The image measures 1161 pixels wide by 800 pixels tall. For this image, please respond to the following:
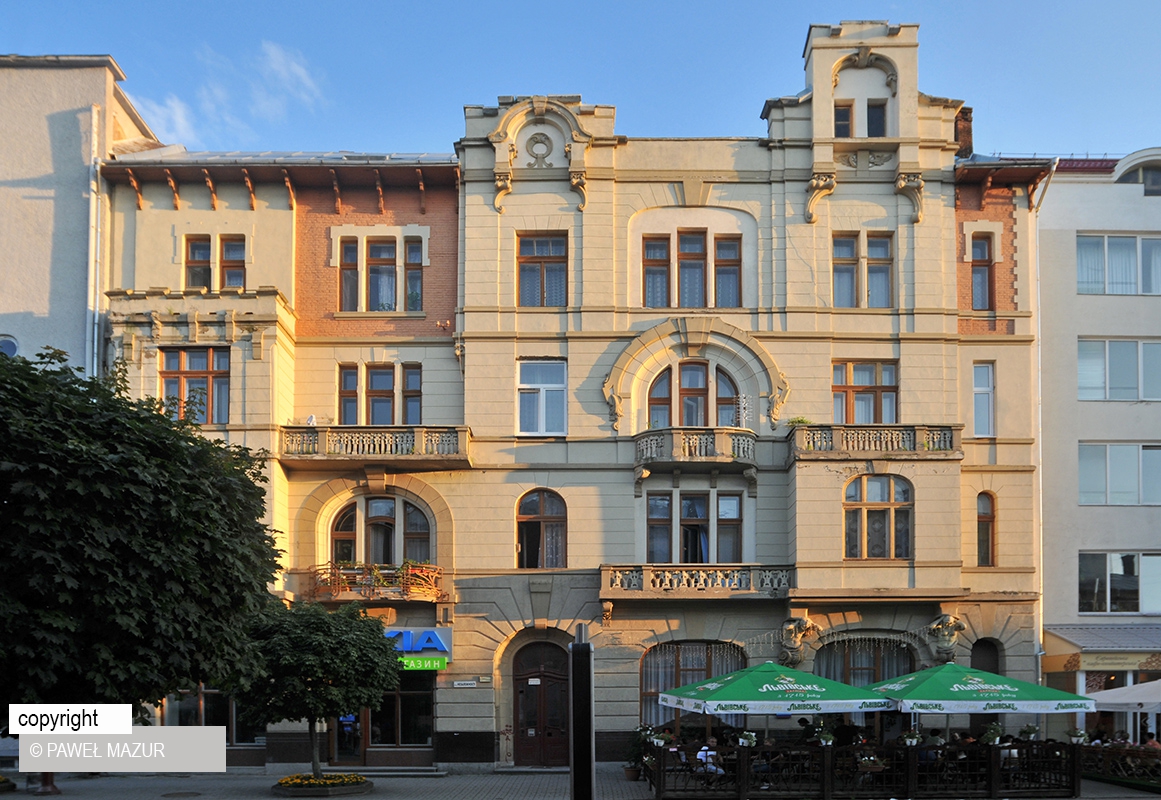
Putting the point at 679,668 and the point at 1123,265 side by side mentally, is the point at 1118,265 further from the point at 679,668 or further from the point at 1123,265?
the point at 679,668

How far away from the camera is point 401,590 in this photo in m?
33.8

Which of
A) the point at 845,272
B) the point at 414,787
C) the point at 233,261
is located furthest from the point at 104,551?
the point at 845,272

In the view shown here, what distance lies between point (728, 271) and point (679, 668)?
36.9 feet

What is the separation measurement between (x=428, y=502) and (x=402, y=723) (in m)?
6.03

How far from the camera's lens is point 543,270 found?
36.3 meters

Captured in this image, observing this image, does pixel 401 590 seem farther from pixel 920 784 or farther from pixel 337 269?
pixel 920 784

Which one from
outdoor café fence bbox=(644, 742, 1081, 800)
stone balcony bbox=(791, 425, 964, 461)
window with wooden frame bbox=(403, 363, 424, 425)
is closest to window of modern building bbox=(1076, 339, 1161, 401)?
stone balcony bbox=(791, 425, 964, 461)

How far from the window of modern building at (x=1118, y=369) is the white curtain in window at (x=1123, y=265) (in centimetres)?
156

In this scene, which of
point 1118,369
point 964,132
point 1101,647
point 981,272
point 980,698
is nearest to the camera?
point 980,698

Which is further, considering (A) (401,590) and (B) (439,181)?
(B) (439,181)

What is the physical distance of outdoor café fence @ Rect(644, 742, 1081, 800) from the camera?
27.5 meters

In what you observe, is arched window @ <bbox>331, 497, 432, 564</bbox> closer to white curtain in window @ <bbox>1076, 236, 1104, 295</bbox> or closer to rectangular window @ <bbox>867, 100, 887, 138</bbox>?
rectangular window @ <bbox>867, 100, 887, 138</bbox>

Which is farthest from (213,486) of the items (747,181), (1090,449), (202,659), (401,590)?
(1090,449)

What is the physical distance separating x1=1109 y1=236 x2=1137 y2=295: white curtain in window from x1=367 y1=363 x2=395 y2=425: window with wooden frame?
21047 millimetres
